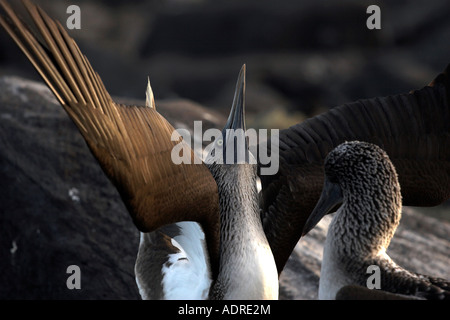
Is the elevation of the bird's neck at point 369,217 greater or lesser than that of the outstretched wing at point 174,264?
greater

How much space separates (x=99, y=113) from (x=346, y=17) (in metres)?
14.3

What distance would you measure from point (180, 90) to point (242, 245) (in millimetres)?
13173

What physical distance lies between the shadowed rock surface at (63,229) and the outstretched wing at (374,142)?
3.87 feet

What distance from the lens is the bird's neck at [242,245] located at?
402 cm

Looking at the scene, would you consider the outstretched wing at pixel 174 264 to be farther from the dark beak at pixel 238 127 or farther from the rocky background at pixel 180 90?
the rocky background at pixel 180 90

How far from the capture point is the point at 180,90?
17.0 meters

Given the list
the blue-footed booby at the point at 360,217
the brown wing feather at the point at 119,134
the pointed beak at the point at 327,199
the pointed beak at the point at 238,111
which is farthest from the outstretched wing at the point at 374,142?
the brown wing feather at the point at 119,134

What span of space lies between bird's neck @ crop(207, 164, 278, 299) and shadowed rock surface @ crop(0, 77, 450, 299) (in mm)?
1589

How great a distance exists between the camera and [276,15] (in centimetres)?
1727

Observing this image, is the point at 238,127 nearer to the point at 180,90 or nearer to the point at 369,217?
the point at 369,217

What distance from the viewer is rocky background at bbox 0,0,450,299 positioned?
581 centimetres

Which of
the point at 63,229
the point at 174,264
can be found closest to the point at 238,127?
the point at 174,264

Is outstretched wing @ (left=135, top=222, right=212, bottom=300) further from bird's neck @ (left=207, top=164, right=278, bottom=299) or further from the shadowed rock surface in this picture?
the shadowed rock surface

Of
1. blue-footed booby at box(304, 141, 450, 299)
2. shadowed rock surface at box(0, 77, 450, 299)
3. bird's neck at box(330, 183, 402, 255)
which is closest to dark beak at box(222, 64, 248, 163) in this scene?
blue-footed booby at box(304, 141, 450, 299)
